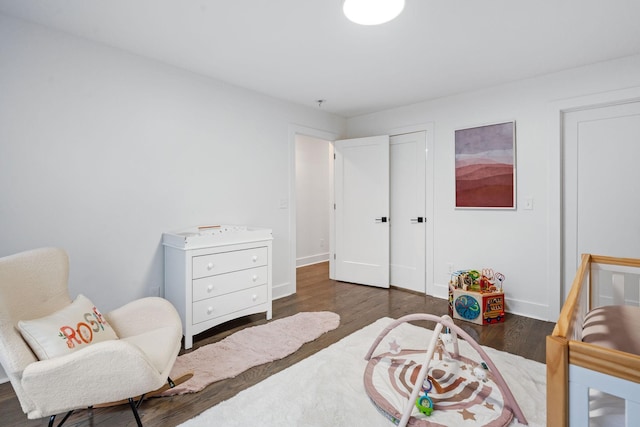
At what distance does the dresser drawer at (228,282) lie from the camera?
264 cm

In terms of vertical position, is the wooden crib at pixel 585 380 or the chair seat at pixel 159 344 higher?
the wooden crib at pixel 585 380

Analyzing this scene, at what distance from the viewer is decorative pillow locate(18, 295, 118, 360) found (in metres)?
1.44

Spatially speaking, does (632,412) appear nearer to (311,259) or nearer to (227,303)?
(227,303)

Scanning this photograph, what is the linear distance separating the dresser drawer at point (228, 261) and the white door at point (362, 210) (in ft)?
5.54

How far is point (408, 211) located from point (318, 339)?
215 cm

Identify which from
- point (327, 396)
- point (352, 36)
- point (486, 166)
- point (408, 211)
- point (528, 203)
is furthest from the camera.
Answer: point (408, 211)

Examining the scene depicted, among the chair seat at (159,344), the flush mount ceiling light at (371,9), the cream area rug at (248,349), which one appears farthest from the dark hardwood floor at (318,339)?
the flush mount ceiling light at (371,9)

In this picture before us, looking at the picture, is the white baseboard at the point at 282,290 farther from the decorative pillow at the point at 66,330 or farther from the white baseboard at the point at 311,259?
the decorative pillow at the point at 66,330

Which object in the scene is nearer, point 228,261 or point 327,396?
point 327,396

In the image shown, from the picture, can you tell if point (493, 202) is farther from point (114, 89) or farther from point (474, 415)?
point (114, 89)

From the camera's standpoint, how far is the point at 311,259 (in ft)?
19.7

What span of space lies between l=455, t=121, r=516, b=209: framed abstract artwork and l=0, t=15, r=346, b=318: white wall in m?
2.32

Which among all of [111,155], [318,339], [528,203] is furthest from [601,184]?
[111,155]

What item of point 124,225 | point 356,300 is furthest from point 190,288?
point 356,300
